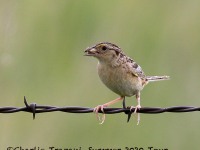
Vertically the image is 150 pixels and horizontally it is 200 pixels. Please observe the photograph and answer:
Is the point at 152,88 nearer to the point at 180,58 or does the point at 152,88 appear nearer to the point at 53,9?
the point at 180,58

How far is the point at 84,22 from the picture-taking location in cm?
1013

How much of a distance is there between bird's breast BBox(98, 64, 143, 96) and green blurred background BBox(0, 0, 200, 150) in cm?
108

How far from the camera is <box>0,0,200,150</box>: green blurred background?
344 inches

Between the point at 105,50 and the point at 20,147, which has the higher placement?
the point at 105,50

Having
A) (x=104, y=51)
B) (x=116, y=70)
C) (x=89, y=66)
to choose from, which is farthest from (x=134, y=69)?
(x=89, y=66)

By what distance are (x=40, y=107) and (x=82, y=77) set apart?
308 centimetres

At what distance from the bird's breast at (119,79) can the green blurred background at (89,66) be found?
3.53 ft

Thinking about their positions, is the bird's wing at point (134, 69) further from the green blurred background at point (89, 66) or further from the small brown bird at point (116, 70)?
the green blurred background at point (89, 66)

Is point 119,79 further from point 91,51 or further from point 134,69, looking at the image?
point 91,51

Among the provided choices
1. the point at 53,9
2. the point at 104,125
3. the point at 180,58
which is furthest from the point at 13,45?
the point at 180,58

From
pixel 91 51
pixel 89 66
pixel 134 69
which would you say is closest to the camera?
pixel 91 51

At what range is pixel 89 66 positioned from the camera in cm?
955

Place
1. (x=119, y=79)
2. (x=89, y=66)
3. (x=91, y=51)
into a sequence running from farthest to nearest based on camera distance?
1. (x=89, y=66)
2. (x=119, y=79)
3. (x=91, y=51)

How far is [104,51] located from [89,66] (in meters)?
1.93
